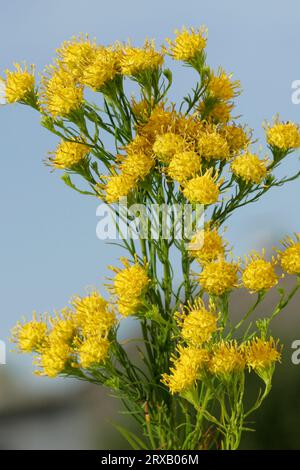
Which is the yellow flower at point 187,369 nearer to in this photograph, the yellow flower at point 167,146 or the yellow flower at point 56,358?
the yellow flower at point 56,358

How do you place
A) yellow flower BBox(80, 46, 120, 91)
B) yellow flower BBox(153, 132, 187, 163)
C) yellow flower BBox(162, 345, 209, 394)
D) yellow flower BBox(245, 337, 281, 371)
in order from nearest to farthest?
yellow flower BBox(162, 345, 209, 394), yellow flower BBox(245, 337, 281, 371), yellow flower BBox(153, 132, 187, 163), yellow flower BBox(80, 46, 120, 91)

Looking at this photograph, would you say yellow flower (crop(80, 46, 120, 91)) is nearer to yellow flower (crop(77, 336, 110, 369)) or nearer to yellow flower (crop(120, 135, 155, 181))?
yellow flower (crop(120, 135, 155, 181))

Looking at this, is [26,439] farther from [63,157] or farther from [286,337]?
[63,157]

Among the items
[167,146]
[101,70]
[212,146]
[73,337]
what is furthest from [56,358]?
[101,70]

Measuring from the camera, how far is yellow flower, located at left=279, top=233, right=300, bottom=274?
351 cm

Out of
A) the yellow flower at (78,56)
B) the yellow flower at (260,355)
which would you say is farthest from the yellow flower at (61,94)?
the yellow flower at (260,355)

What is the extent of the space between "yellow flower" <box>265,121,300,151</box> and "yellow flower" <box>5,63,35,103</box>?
1.06m

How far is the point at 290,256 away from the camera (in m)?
3.53

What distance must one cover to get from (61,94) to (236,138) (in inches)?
30.2

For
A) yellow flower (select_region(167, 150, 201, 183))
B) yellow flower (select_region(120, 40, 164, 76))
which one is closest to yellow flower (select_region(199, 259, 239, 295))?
yellow flower (select_region(167, 150, 201, 183))

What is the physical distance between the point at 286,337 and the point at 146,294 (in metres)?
3.50

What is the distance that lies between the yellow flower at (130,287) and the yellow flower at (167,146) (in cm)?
46

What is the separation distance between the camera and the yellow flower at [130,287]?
10.9ft
